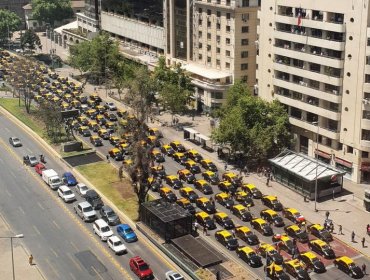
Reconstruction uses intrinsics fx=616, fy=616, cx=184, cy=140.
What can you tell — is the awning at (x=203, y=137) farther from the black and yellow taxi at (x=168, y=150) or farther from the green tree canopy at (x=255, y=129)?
the green tree canopy at (x=255, y=129)

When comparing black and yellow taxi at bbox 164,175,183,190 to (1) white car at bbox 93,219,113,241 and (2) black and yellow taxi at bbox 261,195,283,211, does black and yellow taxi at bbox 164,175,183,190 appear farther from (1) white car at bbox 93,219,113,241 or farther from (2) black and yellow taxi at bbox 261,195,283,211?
(1) white car at bbox 93,219,113,241

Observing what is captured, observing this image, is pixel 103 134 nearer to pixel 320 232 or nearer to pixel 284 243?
pixel 284 243

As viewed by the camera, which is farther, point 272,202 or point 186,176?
point 186,176

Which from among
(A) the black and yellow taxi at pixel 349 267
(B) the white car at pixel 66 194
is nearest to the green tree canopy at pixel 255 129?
(B) the white car at pixel 66 194

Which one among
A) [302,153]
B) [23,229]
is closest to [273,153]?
[302,153]

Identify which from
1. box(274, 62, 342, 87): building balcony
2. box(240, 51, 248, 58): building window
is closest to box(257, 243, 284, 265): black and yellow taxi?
box(274, 62, 342, 87): building balcony

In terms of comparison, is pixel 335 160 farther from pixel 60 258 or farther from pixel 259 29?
pixel 60 258

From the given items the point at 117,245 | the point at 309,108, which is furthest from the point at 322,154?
the point at 117,245
